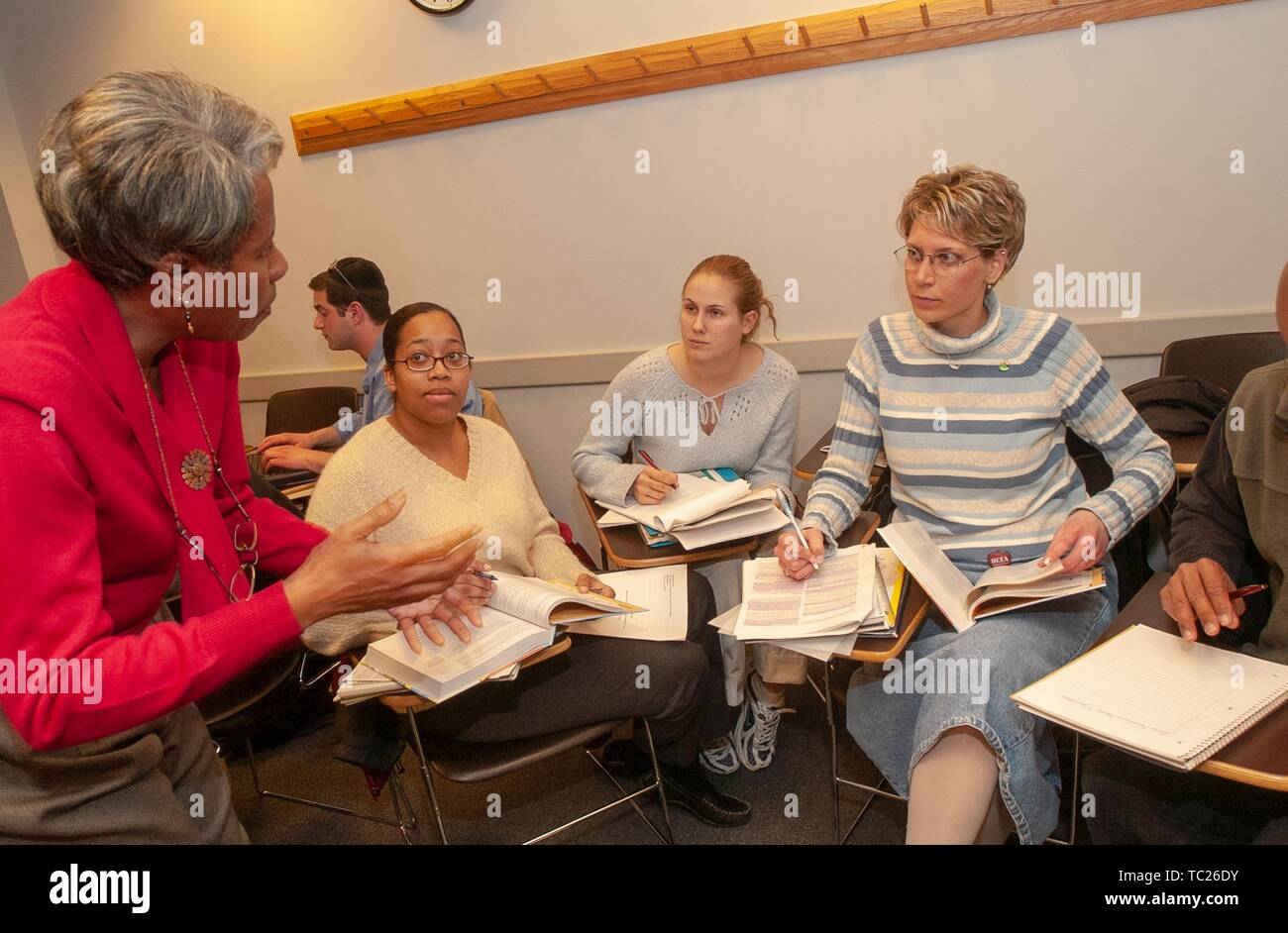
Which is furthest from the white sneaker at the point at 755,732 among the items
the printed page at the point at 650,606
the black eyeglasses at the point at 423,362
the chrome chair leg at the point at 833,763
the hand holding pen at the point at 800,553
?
the black eyeglasses at the point at 423,362

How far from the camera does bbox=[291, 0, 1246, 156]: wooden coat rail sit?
2.79m

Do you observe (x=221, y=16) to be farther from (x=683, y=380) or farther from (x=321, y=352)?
(x=683, y=380)

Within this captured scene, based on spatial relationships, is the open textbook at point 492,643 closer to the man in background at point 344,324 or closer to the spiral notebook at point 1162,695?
the spiral notebook at point 1162,695

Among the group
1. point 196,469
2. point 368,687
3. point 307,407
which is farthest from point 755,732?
point 307,407

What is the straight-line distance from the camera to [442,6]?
354cm

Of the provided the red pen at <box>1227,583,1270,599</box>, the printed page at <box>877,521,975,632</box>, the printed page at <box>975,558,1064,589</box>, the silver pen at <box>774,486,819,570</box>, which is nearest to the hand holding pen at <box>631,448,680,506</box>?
the silver pen at <box>774,486,819,570</box>

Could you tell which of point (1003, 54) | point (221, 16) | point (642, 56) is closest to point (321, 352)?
point (221, 16)

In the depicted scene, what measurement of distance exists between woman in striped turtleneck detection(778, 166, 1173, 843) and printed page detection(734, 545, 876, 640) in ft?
0.17

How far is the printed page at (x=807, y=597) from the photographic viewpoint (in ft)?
5.41

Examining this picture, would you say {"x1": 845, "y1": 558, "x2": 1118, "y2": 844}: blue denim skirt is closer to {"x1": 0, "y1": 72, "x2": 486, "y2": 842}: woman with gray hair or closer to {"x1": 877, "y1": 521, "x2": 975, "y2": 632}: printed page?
{"x1": 877, "y1": 521, "x2": 975, "y2": 632}: printed page

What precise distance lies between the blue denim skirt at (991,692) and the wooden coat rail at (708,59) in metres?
1.84

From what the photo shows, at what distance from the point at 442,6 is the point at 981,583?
3168 mm
